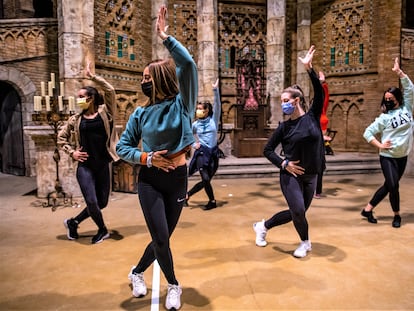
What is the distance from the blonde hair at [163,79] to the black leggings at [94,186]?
1930mm

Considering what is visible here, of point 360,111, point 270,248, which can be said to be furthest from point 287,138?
point 360,111

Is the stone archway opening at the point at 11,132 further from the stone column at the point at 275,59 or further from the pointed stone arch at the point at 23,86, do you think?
Result: the stone column at the point at 275,59

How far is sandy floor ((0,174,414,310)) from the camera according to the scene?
2.86 meters

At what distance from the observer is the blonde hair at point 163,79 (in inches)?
96.0

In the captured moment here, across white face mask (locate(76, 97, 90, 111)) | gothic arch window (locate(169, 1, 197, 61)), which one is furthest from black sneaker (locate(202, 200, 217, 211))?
gothic arch window (locate(169, 1, 197, 61))

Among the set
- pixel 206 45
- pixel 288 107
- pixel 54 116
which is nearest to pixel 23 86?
pixel 54 116

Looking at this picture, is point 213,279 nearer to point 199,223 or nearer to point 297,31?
point 199,223

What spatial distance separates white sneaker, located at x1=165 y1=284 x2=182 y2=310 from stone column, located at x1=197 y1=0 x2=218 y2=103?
886cm

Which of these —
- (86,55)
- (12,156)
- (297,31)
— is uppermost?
(297,31)

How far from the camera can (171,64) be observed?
2.46m

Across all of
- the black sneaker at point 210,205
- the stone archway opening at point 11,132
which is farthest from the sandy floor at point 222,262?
the stone archway opening at point 11,132

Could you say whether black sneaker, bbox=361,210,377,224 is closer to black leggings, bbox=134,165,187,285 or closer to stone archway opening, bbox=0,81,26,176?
black leggings, bbox=134,165,187,285

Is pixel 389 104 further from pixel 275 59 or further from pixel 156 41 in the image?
pixel 156 41

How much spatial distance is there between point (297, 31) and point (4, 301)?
1219 cm
